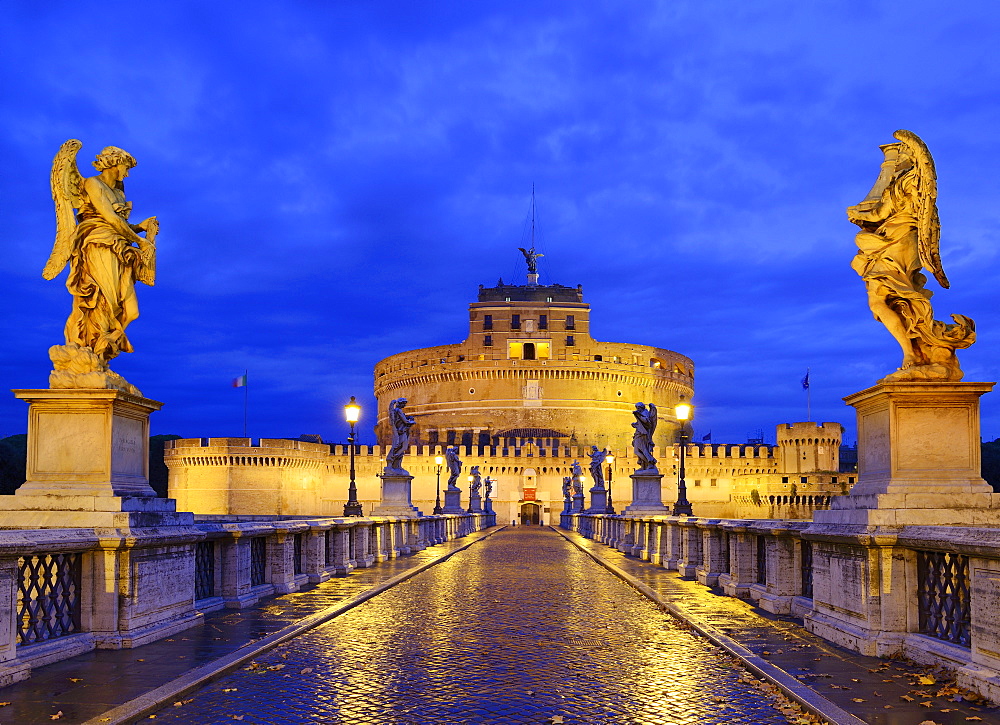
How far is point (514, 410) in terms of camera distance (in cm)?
10181

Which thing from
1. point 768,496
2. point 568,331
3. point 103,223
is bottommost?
point 768,496

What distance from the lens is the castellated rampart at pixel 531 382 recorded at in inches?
4003

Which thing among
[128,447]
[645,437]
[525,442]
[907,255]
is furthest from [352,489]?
[525,442]

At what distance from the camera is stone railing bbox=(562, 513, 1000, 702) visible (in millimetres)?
6059

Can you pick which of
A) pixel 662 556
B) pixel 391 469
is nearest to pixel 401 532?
pixel 391 469

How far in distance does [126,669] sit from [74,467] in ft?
6.41

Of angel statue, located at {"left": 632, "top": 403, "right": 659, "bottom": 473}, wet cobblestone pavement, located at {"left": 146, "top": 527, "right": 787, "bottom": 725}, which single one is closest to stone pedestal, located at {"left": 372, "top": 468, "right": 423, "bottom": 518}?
angel statue, located at {"left": 632, "top": 403, "right": 659, "bottom": 473}

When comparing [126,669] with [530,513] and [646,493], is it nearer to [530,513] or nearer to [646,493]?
[646,493]

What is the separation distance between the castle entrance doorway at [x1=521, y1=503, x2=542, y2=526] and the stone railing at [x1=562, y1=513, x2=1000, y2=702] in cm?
7703

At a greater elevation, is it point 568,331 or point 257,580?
point 568,331

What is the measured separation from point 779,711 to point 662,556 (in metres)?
12.5

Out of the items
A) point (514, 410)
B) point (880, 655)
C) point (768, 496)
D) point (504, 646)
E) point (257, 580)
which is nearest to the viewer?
point (880, 655)

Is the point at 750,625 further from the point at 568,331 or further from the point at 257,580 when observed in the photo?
the point at 568,331

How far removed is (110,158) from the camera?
29.3ft
